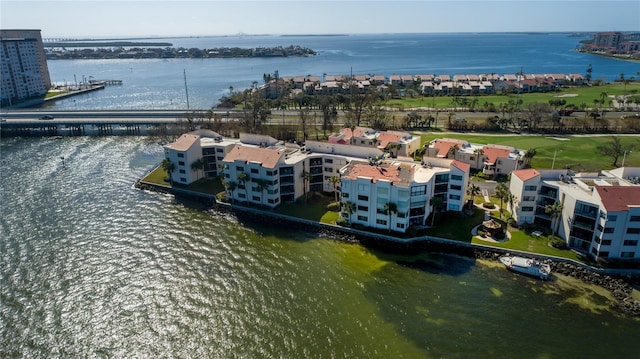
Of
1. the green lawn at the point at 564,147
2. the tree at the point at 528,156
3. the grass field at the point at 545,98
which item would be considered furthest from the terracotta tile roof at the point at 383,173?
the grass field at the point at 545,98

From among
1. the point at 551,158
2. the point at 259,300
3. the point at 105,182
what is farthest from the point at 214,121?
the point at 551,158

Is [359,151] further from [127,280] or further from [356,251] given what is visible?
[127,280]

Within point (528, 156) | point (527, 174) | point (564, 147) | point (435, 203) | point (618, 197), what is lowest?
point (564, 147)

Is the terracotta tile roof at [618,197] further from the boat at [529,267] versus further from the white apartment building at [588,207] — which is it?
the boat at [529,267]

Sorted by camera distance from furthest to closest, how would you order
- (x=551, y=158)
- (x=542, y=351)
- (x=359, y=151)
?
(x=551, y=158)
(x=359, y=151)
(x=542, y=351)

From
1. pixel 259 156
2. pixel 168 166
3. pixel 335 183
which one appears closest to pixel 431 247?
pixel 335 183

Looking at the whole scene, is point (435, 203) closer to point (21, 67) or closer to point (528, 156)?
point (528, 156)
